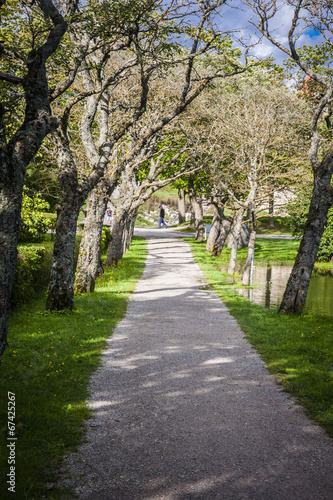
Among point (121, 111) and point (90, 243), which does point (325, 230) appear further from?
point (90, 243)

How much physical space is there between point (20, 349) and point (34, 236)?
1307 centimetres

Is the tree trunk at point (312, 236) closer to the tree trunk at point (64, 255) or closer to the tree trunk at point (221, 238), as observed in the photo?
the tree trunk at point (64, 255)

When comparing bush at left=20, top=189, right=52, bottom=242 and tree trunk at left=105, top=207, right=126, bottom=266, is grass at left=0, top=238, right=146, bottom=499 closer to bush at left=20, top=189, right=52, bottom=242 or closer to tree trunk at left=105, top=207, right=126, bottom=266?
bush at left=20, top=189, right=52, bottom=242

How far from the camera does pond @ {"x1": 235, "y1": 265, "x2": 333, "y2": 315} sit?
49.1 ft

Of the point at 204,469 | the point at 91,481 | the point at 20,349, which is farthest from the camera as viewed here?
the point at 20,349

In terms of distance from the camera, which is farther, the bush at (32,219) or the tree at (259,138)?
the bush at (32,219)

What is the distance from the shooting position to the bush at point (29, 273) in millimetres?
10195

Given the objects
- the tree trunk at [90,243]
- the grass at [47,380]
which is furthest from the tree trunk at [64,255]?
the tree trunk at [90,243]

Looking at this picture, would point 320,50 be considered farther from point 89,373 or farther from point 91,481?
point 91,481

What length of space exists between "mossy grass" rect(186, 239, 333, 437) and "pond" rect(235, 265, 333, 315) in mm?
2414

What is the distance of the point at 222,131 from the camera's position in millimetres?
19031

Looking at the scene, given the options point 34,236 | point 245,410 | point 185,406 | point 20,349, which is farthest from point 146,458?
point 34,236

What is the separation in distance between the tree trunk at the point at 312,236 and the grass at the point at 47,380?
14.3 feet

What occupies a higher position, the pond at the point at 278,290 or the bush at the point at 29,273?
the bush at the point at 29,273
